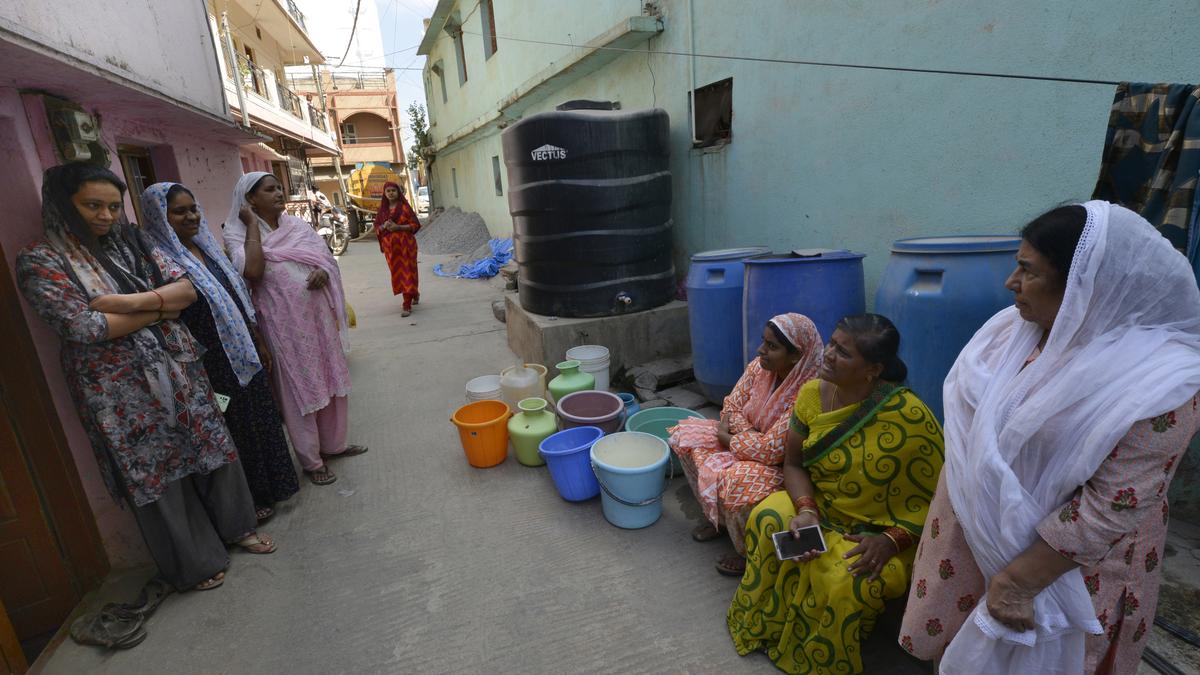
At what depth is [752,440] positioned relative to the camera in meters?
2.12

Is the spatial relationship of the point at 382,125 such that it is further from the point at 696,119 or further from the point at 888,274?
the point at 888,274

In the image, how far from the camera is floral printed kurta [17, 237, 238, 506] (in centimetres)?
189

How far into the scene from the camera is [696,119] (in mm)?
4469

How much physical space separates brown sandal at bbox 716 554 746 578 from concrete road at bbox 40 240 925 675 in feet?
0.13

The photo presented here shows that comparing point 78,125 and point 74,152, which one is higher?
point 78,125

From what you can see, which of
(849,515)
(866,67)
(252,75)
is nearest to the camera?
(849,515)

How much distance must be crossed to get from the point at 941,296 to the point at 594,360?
7.06 feet

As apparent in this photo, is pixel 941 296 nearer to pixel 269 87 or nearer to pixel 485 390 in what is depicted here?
pixel 485 390

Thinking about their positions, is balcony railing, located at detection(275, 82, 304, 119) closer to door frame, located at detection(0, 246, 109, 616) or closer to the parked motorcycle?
the parked motorcycle

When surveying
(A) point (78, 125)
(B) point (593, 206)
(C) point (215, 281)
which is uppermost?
(A) point (78, 125)

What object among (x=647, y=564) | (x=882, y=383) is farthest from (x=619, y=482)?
(x=882, y=383)

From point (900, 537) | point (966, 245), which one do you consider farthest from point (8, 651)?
point (966, 245)

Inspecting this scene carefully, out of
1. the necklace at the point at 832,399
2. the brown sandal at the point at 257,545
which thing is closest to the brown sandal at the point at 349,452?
the brown sandal at the point at 257,545

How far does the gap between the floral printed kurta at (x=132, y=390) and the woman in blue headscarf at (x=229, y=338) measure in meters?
0.17
